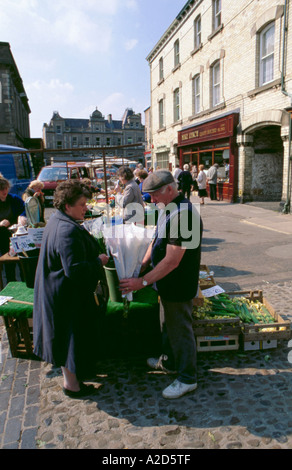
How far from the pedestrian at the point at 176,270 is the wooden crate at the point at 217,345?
572 mm

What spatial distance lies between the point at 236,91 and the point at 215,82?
2.38 meters

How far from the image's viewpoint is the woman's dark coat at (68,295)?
2611 mm

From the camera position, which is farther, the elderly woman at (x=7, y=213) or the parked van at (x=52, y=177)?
the parked van at (x=52, y=177)

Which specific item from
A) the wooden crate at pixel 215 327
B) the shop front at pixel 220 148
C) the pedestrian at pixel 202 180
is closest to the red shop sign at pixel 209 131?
the shop front at pixel 220 148

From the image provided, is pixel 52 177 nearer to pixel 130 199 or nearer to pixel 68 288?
pixel 130 199

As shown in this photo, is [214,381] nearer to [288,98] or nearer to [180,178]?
[180,178]

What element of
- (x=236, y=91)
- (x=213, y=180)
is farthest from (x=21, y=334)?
(x=236, y=91)

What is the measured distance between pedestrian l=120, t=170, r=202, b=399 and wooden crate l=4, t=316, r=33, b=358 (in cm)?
137

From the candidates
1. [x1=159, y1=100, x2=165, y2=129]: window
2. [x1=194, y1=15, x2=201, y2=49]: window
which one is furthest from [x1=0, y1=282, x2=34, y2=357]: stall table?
[x1=159, y1=100, x2=165, y2=129]: window

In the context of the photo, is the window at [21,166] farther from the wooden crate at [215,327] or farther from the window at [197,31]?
the wooden crate at [215,327]

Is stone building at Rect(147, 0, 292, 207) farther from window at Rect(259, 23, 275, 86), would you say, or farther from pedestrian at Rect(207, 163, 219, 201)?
pedestrian at Rect(207, 163, 219, 201)

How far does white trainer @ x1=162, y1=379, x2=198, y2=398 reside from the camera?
2.94 m

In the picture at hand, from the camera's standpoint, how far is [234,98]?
47.6ft
